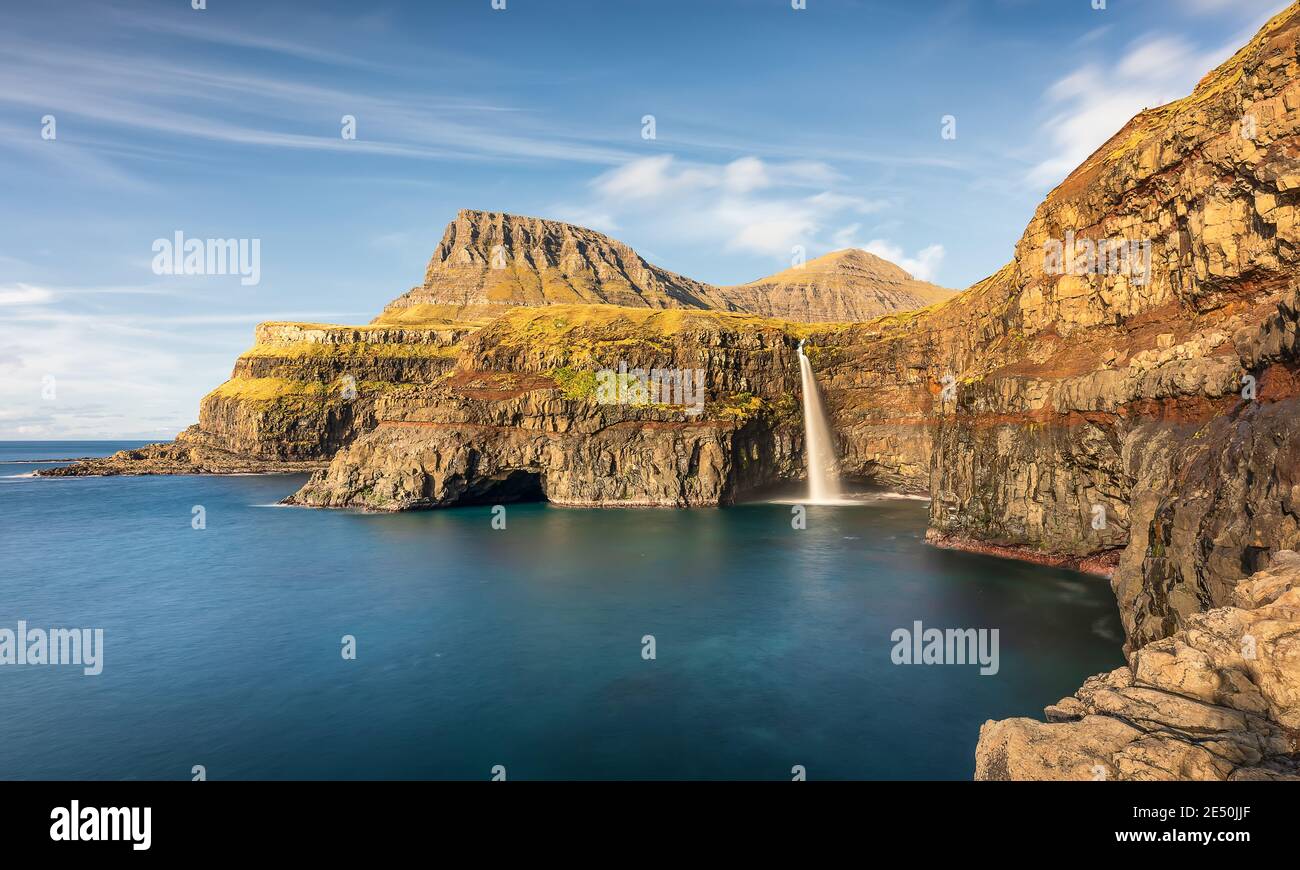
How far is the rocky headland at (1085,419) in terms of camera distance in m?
12.7

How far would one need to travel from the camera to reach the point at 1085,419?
143ft

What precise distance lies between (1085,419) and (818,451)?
53.7 meters

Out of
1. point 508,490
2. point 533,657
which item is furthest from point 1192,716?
point 508,490

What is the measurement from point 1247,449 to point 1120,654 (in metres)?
13.9

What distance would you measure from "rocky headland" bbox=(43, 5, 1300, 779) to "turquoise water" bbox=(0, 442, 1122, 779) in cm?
819

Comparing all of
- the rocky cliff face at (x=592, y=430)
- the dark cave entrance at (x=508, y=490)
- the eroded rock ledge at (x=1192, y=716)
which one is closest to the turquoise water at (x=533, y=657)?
the eroded rock ledge at (x=1192, y=716)

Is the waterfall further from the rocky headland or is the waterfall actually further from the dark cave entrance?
the dark cave entrance

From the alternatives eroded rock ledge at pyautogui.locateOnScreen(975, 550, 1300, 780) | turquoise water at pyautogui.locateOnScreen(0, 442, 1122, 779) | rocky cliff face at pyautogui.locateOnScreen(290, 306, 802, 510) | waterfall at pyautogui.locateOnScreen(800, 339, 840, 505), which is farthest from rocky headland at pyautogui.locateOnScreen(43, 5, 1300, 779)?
turquoise water at pyautogui.locateOnScreen(0, 442, 1122, 779)

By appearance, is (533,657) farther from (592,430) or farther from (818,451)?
(818,451)
